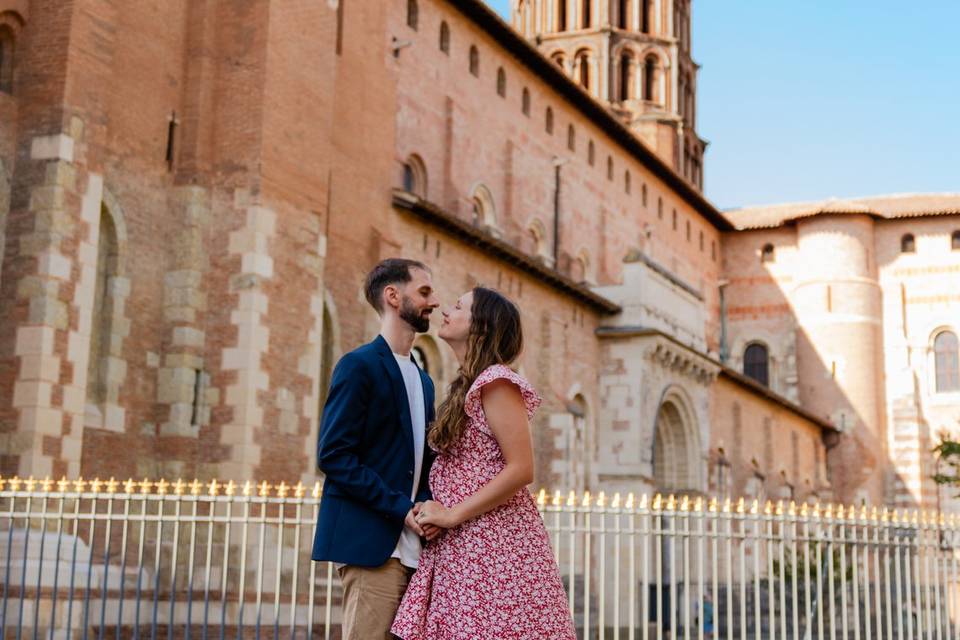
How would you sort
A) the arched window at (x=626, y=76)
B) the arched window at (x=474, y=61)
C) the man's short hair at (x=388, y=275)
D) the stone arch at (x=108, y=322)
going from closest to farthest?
the man's short hair at (x=388, y=275), the stone arch at (x=108, y=322), the arched window at (x=474, y=61), the arched window at (x=626, y=76)

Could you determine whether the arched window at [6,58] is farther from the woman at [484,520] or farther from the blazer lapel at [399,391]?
the woman at [484,520]

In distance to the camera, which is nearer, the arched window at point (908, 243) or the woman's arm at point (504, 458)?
the woman's arm at point (504, 458)

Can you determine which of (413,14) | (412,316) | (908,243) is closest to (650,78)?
(908,243)

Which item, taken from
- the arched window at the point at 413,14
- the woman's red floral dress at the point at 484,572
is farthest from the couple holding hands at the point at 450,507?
the arched window at the point at 413,14

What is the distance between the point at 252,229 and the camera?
51.8 ft

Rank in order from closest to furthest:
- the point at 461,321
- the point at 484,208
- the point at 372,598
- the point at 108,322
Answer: the point at 372,598, the point at 461,321, the point at 108,322, the point at 484,208

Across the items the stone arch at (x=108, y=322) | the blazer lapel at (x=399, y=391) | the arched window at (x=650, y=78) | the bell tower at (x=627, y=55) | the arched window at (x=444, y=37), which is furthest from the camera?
the arched window at (x=650, y=78)

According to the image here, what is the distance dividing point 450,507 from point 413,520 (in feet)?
0.49

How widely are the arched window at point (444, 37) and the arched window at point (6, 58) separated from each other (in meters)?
12.2

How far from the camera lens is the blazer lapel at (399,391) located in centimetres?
503

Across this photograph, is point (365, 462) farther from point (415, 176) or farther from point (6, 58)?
point (415, 176)

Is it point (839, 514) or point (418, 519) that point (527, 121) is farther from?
point (418, 519)

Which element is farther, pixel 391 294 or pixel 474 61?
pixel 474 61

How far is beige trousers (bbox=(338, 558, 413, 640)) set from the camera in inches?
188
